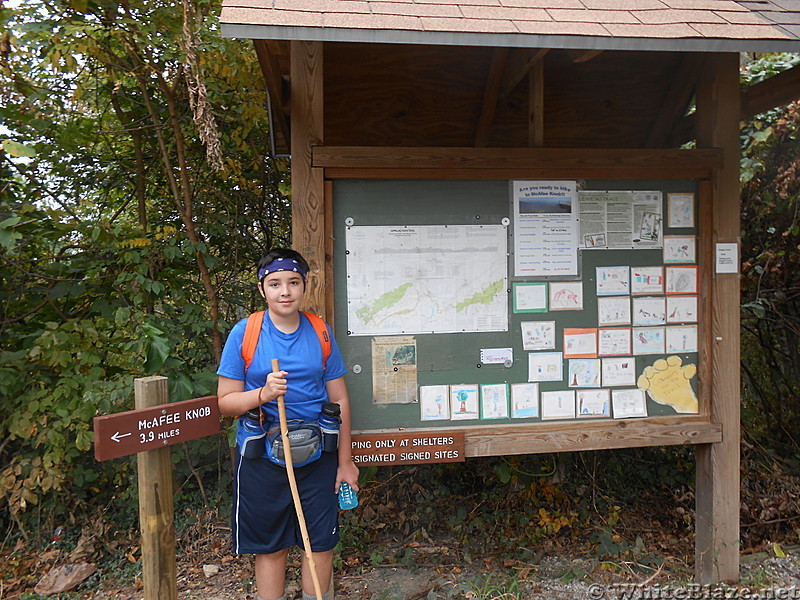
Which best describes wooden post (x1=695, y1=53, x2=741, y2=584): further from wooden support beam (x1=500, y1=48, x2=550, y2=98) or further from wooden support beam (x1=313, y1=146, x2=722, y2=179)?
wooden support beam (x1=500, y1=48, x2=550, y2=98)

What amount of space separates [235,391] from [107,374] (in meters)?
1.76

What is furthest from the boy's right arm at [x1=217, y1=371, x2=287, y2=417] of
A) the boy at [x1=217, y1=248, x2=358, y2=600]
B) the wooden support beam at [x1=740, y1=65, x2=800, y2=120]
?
the wooden support beam at [x1=740, y1=65, x2=800, y2=120]

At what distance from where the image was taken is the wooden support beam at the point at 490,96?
138 inches

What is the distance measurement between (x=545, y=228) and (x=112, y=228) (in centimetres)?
283

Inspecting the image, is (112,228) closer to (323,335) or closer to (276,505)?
(323,335)

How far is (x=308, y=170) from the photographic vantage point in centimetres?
287

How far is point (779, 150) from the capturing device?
4.33 metres

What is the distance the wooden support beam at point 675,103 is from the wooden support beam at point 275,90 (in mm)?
2587

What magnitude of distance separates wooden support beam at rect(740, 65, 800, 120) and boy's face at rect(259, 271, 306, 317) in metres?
2.87

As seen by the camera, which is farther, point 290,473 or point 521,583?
point 521,583

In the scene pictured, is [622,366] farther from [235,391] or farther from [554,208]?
[235,391]

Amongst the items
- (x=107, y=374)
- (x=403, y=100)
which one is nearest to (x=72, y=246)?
(x=107, y=374)

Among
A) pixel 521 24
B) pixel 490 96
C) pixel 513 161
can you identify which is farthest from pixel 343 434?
pixel 490 96

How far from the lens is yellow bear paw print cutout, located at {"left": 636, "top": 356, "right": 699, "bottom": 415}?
316 centimetres
